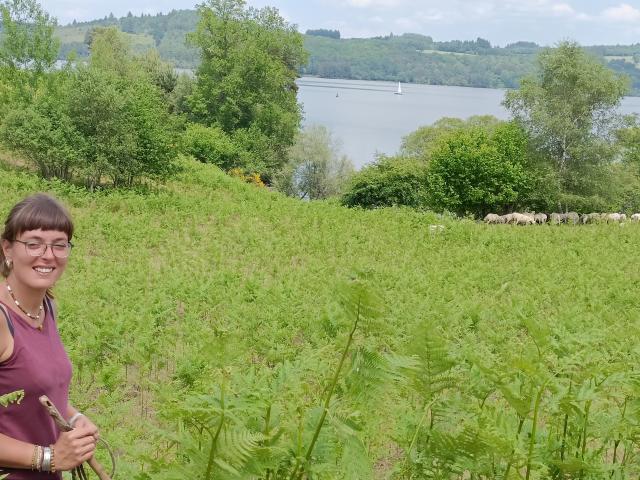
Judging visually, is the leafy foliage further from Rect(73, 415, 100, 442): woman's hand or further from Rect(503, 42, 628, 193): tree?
Rect(503, 42, 628, 193): tree

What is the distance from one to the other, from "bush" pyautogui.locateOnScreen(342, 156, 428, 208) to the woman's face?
31.0 m

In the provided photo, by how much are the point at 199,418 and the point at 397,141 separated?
343ft

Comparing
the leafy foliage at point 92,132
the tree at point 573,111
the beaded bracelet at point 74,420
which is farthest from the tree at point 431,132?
the beaded bracelet at point 74,420

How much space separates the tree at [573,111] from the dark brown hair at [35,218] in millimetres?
34948

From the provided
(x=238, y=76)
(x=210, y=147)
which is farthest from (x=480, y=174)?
(x=238, y=76)

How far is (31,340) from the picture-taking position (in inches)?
101

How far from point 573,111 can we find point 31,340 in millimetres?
36722

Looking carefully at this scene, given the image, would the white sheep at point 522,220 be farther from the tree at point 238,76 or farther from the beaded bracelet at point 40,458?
the beaded bracelet at point 40,458

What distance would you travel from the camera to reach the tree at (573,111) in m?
35.1

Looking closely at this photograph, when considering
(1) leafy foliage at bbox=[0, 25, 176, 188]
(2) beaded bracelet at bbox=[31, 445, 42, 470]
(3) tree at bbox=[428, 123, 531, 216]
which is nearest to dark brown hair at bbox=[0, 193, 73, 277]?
(2) beaded bracelet at bbox=[31, 445, 42, 470]

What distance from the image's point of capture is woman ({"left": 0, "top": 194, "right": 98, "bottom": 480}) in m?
2.41

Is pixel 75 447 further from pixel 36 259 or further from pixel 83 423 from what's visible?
pixel 36 259

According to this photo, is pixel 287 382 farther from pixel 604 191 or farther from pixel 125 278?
pixel 604 191

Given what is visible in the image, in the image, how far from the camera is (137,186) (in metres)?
22.2
